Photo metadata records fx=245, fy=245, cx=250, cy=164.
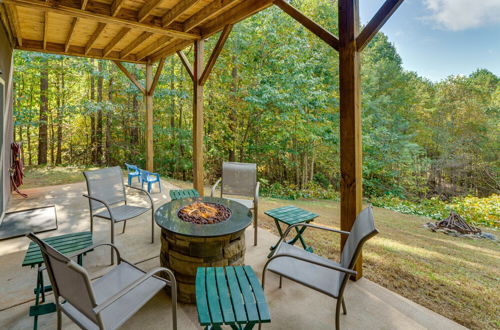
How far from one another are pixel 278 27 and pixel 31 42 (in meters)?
6.67

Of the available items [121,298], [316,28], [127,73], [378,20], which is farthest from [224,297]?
[127,73]

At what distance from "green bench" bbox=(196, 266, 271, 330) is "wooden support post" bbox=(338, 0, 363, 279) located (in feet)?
4.01

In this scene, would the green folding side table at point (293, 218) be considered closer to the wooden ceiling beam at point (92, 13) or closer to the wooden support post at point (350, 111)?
the wooden support post at point (350, 111)

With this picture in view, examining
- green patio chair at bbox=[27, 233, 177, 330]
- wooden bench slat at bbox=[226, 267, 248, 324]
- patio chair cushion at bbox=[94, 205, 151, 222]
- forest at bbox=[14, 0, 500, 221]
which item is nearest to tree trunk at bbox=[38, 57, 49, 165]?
forest at bbox=[14, 0, 500, 221]

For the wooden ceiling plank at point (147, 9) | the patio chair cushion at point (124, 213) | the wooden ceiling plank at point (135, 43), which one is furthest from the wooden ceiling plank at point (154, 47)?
the patio chair cushion at point (124, 213)

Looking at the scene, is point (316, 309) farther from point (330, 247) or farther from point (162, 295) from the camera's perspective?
point (330, 247)

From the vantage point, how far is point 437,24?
473 inches

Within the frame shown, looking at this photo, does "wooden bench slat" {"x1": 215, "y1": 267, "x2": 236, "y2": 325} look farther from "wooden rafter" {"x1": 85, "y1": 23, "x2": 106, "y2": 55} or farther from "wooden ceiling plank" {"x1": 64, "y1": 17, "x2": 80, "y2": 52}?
"wooden rafter" {"x1": 85, "y1": 23, "x2": 106, "y2": 55}

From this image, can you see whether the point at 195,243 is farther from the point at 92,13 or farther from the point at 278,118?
the point at 278,118

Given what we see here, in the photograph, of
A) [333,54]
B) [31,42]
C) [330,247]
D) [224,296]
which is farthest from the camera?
[333,54]

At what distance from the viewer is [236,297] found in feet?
4.58

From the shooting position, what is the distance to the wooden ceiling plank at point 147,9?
3.26m

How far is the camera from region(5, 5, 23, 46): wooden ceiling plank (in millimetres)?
3619

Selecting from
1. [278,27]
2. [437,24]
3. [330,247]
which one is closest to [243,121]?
[278,27]
